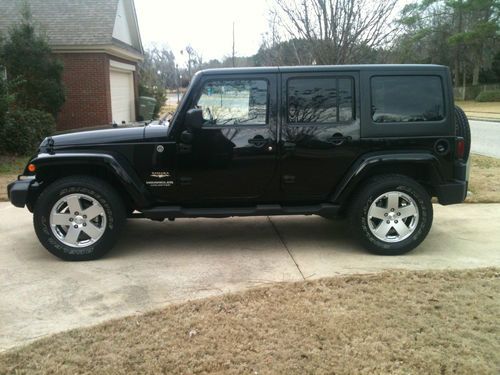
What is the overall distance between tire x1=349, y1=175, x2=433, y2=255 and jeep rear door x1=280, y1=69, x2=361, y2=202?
42 centimetres

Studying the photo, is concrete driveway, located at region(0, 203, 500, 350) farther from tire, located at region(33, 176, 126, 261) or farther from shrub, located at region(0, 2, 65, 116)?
shrub, located at region(0, 2, 65, 116)

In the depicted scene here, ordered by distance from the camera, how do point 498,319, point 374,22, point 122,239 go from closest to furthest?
point 498,319, point 122,239, point 374,22

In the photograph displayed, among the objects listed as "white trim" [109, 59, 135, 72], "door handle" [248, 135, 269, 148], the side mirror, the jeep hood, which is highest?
"white trim" [109, 59, 135, 72]

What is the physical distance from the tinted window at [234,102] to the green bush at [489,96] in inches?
1973

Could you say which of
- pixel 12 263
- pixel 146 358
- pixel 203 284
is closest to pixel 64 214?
pixel 12 263

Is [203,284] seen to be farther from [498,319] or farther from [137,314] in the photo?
[498,319]

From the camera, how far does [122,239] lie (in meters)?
5.52

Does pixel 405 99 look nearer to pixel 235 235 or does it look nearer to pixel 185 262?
pixel 235 235

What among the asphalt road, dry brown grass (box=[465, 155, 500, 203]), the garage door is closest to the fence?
the asphalt road

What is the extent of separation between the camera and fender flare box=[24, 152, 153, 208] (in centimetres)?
465

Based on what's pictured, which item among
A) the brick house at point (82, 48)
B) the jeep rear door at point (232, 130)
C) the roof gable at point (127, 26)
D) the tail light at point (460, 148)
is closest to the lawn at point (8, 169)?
the jeep rear door at point (232, 130)

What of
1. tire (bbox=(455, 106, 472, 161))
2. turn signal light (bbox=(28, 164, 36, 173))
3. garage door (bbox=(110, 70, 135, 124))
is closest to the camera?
turn signal light (bbox=(28, 164, 36, 173))

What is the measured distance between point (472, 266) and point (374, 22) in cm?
578

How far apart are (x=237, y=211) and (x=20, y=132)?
8.60m
